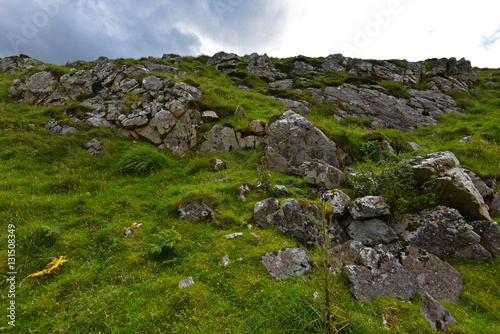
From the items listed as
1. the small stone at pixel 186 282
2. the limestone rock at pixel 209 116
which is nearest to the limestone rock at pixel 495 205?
the small stone at pixel 186 282

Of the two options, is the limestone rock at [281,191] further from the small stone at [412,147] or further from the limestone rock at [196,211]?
the small stone at [412,147]

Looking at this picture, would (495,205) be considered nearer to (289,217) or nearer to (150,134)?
(289,217)

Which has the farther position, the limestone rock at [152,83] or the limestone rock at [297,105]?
the limestone rock at [297,105]

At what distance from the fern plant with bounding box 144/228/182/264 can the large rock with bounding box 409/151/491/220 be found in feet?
27.5

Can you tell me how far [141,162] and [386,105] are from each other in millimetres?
25029

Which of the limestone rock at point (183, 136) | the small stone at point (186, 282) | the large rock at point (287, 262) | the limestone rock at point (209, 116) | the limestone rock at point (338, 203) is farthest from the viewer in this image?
the limestone rock at point (209, 116)

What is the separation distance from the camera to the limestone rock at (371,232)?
6.27 m

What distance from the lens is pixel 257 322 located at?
403cm

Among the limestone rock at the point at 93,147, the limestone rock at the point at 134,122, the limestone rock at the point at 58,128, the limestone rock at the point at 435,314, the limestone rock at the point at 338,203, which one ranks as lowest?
the limestone rock at the point at 435,314

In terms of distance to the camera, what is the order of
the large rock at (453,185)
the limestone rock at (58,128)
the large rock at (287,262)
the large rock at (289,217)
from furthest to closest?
the limestone rock at (58,128) → the large rock at (289,217) → the large rock at (453,185) → the large rock at (287,262)

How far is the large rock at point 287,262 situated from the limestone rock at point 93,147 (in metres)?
11.7

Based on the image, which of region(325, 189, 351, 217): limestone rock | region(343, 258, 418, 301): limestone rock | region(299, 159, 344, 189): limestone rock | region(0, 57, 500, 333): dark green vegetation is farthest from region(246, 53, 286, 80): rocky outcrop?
region(343, 258, 418, 301): limestone rock

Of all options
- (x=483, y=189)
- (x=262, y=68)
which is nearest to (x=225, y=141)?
(x=483, y=189)

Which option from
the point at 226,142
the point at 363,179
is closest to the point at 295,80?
the point at 226,142
